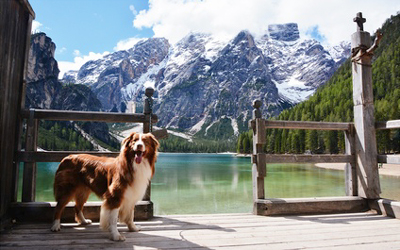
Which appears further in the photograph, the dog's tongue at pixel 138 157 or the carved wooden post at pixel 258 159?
the carved wooden post at pixel 258 159

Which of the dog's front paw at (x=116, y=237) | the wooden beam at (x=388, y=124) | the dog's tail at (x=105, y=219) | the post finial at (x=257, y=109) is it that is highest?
the post finial at (x=257, y=109)

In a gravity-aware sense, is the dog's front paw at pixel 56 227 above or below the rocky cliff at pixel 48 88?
below

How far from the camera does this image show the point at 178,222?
4035 millimetres

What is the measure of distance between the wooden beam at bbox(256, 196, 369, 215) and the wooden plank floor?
28 cm

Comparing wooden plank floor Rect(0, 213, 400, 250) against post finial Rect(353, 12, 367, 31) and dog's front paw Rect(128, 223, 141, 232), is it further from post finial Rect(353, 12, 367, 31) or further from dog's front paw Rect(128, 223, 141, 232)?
post finial Rect(353, 12, 367, 31)

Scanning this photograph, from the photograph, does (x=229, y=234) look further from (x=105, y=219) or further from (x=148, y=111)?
(x=148, y=111)

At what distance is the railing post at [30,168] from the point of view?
4035mm

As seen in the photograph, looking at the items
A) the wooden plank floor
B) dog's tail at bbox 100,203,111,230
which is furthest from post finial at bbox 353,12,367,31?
dog's tail at bbox 100,203,111,230

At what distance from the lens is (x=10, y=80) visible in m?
3.67

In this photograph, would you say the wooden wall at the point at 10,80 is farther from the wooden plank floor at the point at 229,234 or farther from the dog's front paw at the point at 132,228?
the dog's front paw at the point at 132,228

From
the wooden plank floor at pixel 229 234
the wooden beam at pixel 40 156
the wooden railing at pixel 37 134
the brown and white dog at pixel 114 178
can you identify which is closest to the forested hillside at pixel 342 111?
the wooden plank floor at pixel 229 234

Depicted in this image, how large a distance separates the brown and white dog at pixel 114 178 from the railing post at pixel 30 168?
0.77 m

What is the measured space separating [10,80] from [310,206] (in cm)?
510

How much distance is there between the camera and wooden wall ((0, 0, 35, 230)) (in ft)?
11.3
